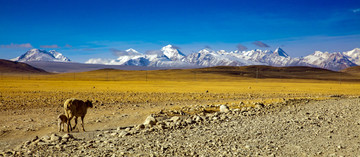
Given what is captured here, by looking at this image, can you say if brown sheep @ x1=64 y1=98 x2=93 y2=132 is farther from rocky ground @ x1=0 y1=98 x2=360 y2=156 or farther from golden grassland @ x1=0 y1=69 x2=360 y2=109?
golden grassland @ x1=0 y1=69 x2=360 y2=109

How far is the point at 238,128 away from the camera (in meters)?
11.6

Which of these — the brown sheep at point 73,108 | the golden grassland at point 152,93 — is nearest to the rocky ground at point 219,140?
the brown sheep at point 73,108

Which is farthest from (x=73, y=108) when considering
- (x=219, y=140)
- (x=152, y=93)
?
(x=152, y=93)

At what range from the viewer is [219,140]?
9711 mm

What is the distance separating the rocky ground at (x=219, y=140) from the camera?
27.9ft

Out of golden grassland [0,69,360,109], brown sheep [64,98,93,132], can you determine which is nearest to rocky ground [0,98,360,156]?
brown sheep [64,98,93,132]

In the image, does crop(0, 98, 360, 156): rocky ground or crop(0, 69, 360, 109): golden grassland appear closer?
crop(0, 98, 360, 156): rocky ground

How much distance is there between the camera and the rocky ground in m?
8.49

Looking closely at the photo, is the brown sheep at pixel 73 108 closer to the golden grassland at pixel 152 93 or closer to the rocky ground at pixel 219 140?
the rocky ground at pixel 219 140

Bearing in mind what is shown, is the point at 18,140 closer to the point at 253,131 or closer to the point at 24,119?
the point at 24,119

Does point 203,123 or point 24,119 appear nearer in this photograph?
point 203,123

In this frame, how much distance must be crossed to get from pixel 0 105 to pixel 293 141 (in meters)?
20.0

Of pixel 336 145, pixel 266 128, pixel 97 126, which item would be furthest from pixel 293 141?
pixel 97 126

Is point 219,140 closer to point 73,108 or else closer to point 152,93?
point 73,108
